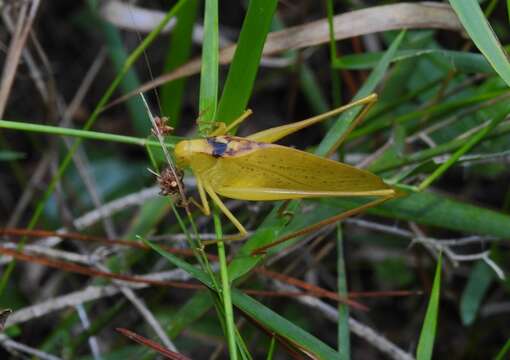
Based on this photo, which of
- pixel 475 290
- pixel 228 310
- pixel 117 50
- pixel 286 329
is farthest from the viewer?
pixel 117 50

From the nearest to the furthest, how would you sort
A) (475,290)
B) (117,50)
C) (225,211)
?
(225,211)
(475,290)
(117,50)

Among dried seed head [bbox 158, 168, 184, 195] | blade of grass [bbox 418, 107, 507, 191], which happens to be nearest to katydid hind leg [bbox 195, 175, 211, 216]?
dried seed head [bbox 158, 168, 184, 195]

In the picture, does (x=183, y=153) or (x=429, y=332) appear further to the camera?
(x=183, y=153)

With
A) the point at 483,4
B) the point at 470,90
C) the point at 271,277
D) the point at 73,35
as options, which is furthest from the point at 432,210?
the point at 73,35

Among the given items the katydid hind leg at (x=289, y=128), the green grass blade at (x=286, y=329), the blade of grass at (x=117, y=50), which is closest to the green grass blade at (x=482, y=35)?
the katydid hind leg at (x=289, y=128)

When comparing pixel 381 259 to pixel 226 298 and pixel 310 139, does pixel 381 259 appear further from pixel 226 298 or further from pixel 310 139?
pixel 226 298

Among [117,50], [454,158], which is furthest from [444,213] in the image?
[117,50]

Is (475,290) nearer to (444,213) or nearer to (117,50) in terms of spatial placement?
(444,213)

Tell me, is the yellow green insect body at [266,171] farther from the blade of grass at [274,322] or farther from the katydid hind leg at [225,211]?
the blade of grass at [274,322]
